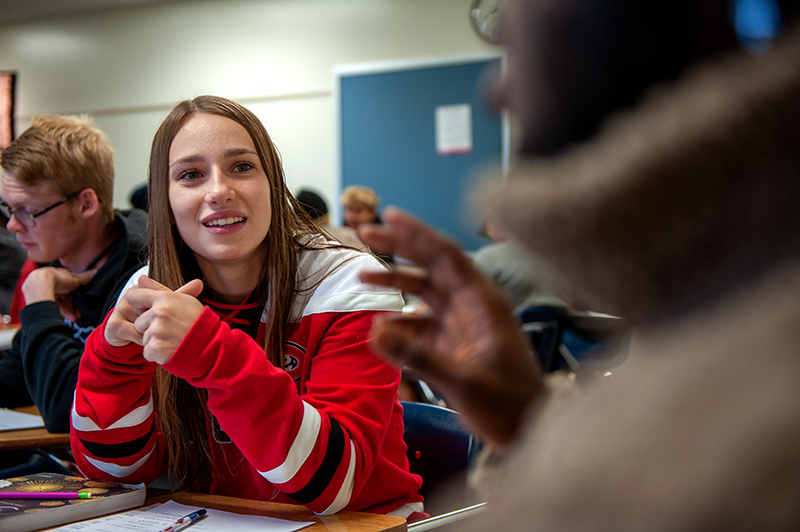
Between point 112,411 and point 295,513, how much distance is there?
0.37m

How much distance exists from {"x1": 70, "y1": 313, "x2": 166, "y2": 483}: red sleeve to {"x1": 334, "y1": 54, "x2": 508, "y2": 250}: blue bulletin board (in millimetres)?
3538

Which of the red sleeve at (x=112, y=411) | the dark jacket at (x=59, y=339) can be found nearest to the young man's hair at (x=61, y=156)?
the dark jacket at (x=59, y=339)

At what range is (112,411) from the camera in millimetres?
1029

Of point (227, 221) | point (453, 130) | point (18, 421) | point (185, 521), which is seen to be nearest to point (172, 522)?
point (185, 521)

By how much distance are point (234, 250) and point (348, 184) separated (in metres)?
3.79

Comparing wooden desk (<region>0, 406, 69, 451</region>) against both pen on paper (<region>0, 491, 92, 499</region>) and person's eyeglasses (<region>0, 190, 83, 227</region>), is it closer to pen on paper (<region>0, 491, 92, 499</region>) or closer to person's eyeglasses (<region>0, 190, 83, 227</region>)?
pen on paper (<region>0, 491, 92, 499</region>)

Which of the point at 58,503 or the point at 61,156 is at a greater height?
the point at 61,156

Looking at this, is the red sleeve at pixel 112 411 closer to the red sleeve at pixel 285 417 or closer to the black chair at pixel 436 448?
the red sleeve at pixel 285 417

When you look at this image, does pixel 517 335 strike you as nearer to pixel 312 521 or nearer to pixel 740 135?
pixel 740 135

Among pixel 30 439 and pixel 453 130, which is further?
pixel 453 130

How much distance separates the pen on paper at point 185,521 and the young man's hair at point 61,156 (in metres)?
1.19

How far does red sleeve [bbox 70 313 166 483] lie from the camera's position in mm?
1024

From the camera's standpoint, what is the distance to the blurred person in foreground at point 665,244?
9.2 inches

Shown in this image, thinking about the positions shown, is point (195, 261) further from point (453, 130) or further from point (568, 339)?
point (453, 130)
